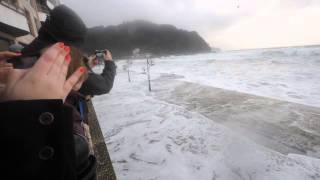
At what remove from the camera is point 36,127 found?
21.2 inches

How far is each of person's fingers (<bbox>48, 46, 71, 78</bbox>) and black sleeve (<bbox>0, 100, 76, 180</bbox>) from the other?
0.29 feet

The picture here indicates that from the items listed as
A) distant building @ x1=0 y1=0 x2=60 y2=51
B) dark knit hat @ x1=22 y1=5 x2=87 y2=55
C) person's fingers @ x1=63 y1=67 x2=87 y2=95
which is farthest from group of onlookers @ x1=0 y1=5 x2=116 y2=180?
distant building @ x1=0 y1=0 x2=60 y2=51

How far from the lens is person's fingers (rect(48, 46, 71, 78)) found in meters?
0.60

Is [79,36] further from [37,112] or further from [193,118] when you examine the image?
[193,118]

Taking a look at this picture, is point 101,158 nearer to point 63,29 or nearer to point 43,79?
point 63,29

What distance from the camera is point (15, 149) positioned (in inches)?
20.8

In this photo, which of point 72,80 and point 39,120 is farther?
point 72,80

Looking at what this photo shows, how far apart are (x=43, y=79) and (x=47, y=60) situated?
0.06 m

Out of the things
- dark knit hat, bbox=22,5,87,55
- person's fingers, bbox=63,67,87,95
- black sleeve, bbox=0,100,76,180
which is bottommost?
black sleeve, bbox=0,100,76,180

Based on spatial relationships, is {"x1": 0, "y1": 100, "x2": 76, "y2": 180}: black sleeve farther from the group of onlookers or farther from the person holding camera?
the person holding camera

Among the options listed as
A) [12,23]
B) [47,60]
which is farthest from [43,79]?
[12,23]

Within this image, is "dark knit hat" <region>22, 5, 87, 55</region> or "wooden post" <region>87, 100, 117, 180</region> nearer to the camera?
"dark knit hat" <region>22, 5, 87, 55</region>

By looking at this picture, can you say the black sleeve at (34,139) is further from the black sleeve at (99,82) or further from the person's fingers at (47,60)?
the black sleeve at (99,82)

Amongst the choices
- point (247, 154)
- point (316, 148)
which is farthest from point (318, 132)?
point (247, 154)
